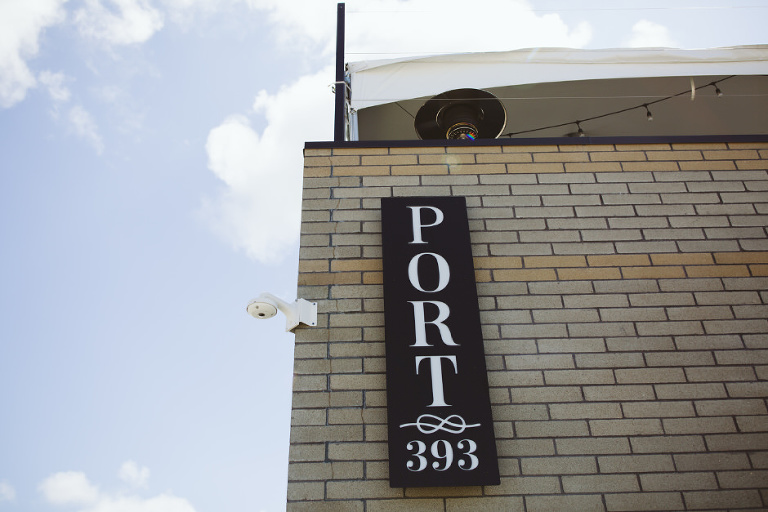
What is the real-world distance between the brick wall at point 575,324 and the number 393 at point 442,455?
11 centimetres

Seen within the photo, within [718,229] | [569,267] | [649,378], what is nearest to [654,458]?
[649,378]

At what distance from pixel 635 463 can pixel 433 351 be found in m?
0.96

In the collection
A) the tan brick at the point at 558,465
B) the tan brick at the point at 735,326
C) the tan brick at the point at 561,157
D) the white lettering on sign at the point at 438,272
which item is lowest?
the tan brick at the point at 558,465

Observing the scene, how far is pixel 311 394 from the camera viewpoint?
2545 millimetres

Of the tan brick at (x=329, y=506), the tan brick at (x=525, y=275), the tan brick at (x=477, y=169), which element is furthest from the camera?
the tan brick at (x=477, y=169)

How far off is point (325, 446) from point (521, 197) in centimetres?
166

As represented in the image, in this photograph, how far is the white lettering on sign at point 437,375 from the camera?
8.12 ft

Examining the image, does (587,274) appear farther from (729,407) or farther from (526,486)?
(526,486)

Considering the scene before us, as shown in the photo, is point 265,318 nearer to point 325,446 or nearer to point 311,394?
point 311,394

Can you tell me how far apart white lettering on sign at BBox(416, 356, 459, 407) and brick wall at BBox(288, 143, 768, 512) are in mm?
190

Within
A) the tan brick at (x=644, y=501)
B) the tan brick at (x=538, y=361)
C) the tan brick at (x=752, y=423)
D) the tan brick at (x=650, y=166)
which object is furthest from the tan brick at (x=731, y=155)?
the tan brick at (x=644, y=501)

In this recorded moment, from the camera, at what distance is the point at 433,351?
260 cm

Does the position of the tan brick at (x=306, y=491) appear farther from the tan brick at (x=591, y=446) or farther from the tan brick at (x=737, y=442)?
the tan brick at (x=737, y=442)

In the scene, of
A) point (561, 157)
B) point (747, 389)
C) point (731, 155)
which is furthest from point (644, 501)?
point (731, 155)
